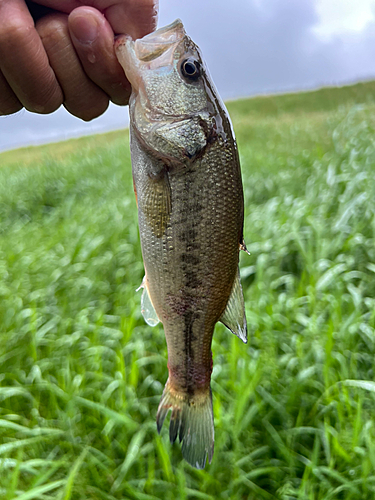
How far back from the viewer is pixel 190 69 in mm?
1167

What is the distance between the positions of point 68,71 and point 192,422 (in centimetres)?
114

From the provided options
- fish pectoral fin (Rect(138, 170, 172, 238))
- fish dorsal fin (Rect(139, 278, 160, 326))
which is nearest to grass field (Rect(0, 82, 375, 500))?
fish dorsal fin (Rect(139, 278, 160, 326))

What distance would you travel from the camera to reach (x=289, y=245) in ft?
11.1

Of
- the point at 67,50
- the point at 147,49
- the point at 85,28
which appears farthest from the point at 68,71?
the point at 147,49

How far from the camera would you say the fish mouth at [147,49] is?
112 cm

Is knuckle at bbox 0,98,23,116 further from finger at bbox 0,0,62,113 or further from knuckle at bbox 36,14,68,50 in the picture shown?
knuckle at bbox 36,14,68,50

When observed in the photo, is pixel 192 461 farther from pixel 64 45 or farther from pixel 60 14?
pixel 60 14

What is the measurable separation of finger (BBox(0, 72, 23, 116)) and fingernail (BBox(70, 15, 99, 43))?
32 centimetres

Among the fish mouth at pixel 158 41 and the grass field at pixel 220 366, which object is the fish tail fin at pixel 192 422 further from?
the fish mouth at pixel 158 41

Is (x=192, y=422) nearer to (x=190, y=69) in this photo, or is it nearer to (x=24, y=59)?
(x=190, y=69)

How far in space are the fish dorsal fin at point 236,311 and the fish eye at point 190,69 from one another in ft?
1.97

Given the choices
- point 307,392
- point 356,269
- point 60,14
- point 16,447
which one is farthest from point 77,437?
point 356,269

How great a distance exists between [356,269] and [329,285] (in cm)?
37

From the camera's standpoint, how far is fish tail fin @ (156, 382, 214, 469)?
111 cm
